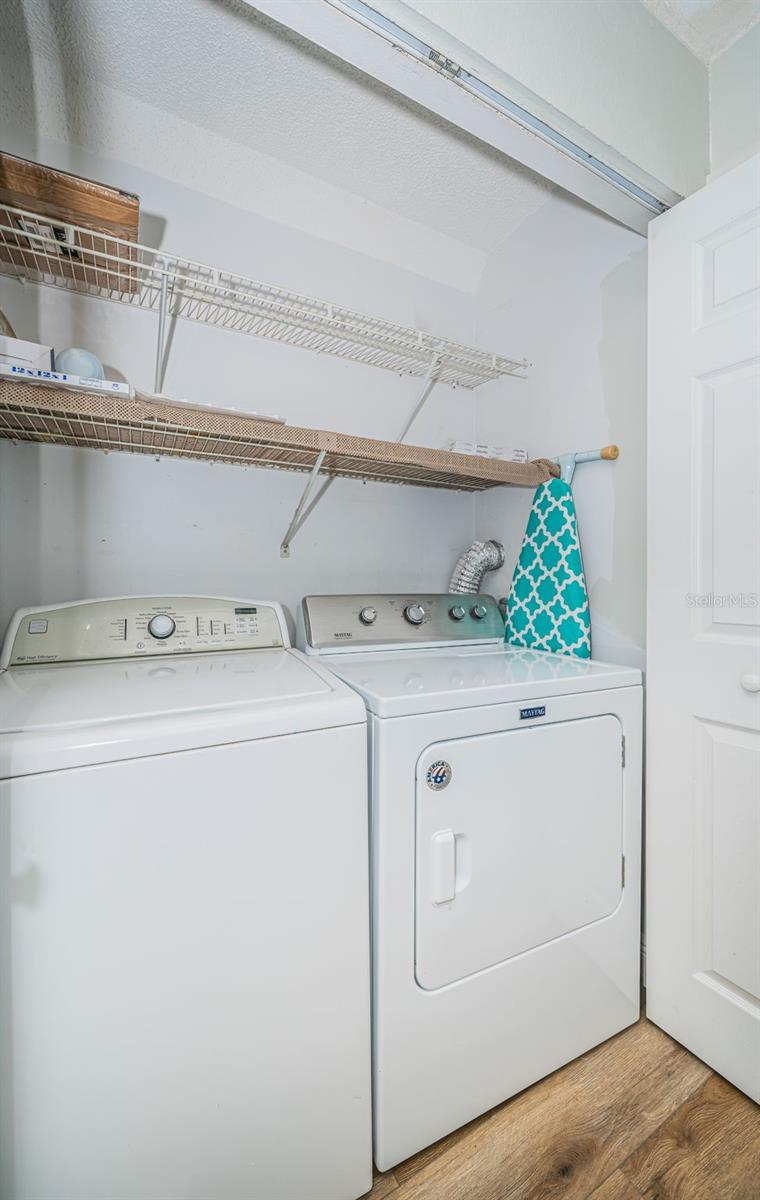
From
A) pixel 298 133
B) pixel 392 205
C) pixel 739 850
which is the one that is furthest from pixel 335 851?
Result: pixel 392 205

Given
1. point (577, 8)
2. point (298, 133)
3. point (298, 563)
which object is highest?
point (298, 133)

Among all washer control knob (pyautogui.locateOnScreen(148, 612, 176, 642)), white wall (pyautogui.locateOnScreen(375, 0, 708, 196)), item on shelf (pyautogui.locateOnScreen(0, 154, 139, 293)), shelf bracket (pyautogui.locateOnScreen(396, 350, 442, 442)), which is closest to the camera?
white wall (pyautogui.locateOnScreen(375, 0, 708, 196))

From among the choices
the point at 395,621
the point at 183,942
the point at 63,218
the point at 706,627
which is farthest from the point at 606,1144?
the point at 63,218

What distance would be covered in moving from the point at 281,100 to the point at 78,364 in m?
1.03

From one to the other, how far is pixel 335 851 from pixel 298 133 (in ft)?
6.76

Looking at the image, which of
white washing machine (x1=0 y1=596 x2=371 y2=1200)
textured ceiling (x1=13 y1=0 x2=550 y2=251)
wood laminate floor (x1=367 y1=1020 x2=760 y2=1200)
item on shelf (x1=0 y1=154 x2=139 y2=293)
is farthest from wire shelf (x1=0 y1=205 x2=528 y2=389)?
wood laminate floor (x1=367 y1=1020 x2=760 y2=1200)

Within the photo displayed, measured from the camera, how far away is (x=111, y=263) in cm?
149

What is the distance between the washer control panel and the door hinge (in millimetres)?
1281

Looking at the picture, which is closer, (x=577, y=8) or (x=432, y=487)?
(x=577, y=8)

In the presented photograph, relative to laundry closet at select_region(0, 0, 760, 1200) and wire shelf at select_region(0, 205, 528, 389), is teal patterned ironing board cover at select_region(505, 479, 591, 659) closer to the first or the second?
laundry closet at select_region(0, 0, 760, 1200)

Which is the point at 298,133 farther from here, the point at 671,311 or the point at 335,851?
the point at 335,851

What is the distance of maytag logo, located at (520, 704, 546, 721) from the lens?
48.5 inches

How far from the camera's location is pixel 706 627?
52.7 inches

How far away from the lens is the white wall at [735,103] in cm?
134
